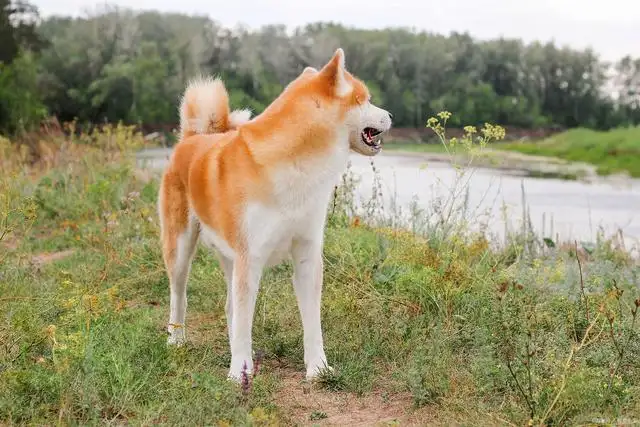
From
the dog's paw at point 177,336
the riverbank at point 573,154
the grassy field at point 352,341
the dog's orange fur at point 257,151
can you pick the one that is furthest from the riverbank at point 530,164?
the dog's orange fur at point 257,151

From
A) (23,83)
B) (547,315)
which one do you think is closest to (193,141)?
(547,315)

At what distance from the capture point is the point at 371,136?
3.99 meters

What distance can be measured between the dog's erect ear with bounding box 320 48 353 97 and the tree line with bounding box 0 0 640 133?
73.0ft

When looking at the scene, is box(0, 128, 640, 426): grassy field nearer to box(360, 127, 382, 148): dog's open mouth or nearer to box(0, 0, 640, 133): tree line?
box(360, 127, 382, 148): dog's open mouth

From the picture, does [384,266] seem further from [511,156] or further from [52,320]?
[511,156]

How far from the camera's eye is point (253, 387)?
3805mm

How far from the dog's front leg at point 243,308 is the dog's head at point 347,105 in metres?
0.84

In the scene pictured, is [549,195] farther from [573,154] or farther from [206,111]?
[206,111]

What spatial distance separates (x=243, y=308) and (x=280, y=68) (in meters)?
28.7

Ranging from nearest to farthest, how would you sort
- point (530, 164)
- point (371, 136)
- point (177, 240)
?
1. point (371, 136)
2. point (177, 240)
3. point (530, 164)

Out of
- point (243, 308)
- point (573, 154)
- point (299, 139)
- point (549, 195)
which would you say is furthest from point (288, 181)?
point (573, 154)

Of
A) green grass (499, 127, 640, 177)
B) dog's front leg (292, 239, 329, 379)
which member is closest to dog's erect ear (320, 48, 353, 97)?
dog's front leg (292, 239, 329, 379)

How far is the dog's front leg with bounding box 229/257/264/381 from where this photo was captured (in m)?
3.99

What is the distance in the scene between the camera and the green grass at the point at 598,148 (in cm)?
2646
